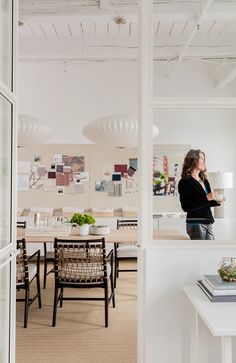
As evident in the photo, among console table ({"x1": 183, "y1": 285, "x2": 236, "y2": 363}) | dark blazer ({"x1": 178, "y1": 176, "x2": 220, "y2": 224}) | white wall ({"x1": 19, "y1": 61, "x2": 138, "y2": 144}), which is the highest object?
white wall ({"x1": 19, "y1": 61, "x2": 138, "y2": 144})

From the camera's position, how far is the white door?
188 centimetres

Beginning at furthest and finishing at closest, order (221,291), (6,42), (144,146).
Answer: (144,146) < (6,42) < (221,291)

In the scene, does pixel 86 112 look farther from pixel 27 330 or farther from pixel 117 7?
pixel 27 330

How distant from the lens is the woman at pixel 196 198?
6.86 feet

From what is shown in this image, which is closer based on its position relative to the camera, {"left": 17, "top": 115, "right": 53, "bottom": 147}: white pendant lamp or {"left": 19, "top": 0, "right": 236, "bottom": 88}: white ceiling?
{"left": 19, "top": 0, "right": 236, "bottom": 88}: white ceiling

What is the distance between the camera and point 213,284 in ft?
5.71

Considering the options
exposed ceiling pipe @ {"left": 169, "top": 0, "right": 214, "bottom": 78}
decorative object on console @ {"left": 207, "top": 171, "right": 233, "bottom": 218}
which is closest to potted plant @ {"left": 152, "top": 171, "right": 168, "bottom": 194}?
decorative object on console @ {"left": 207, "top": 171, "right": 233, "bottom": 218}

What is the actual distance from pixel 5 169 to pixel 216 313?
4.48ft

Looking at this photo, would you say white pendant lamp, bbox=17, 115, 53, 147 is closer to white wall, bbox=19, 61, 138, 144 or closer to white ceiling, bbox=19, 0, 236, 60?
white ceiling, bbox=19, 0, 236, 60

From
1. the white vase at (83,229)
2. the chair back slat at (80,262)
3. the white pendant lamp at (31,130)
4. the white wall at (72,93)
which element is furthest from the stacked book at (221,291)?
the white wall at (72,93)

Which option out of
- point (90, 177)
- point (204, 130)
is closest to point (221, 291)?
point (204, 130)

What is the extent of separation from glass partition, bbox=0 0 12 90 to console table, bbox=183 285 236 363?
1574 millimetres

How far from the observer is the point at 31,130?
378 cm

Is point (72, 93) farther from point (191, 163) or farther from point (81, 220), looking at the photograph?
point (191, 163)
